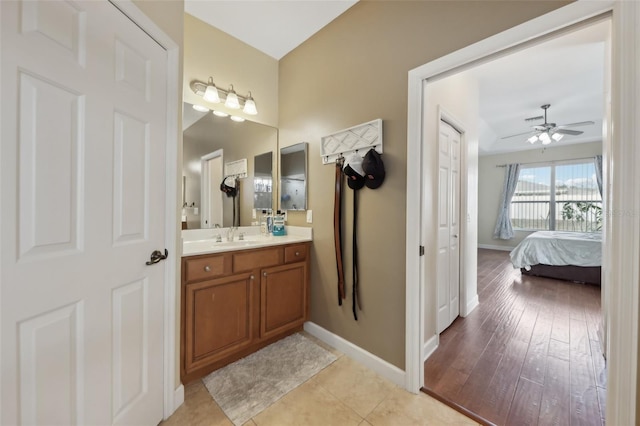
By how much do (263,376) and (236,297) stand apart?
0.59m

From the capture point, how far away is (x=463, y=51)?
1354mm

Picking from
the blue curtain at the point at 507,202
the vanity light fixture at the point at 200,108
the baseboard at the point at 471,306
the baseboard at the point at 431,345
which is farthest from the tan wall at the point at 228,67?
the blue curtain at the point at 507,202

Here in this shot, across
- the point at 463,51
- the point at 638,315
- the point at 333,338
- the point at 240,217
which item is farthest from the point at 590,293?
the point at 240,217

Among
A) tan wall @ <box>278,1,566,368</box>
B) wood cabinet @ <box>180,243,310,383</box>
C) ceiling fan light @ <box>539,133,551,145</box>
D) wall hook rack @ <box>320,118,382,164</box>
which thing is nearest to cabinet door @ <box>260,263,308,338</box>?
wood cabinet @ <box>180,243,310,383</box>

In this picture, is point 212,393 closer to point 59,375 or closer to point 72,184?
point 59,375

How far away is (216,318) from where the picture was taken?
1.70 metres

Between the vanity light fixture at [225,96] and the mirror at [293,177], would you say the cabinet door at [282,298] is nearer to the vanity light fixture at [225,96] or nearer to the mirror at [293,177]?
the mirror at [293,177]

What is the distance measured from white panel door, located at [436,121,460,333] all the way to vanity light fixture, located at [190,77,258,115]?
71.4 inches

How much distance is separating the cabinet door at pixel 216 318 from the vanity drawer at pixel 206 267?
0.05 meters

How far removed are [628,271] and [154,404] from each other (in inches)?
90.5

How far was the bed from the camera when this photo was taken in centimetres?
367

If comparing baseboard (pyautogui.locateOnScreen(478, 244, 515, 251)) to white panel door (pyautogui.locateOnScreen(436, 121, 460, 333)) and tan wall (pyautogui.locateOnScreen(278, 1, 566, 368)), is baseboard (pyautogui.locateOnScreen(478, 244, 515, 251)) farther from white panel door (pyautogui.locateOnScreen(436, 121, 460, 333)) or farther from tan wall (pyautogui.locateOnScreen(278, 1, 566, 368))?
tan wall (pyautogui.locateOnScreen(278, 1, 566, 368))

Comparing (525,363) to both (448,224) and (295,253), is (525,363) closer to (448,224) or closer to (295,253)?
(448,224)

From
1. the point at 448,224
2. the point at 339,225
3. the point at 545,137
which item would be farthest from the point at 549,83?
the point at 339,225
